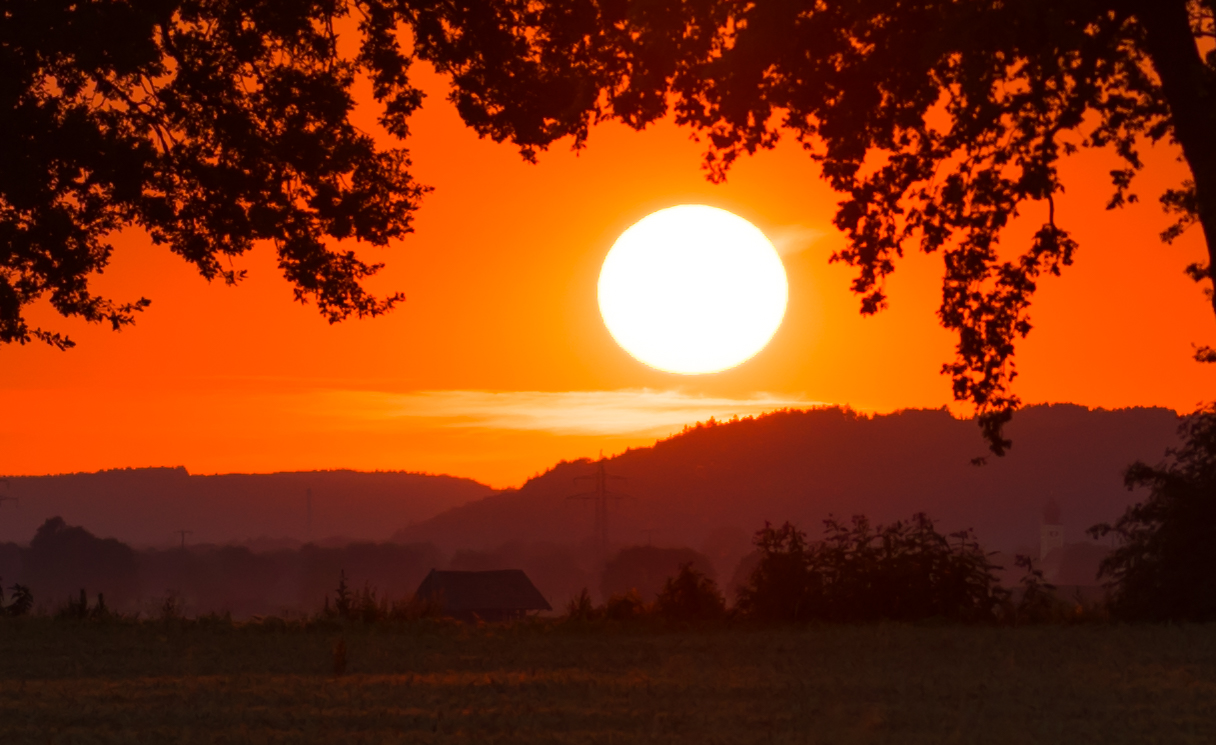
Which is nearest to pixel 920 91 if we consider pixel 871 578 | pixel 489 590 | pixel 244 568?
pixel 871 578

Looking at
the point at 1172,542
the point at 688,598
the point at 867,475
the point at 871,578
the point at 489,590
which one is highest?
the point at 867,475

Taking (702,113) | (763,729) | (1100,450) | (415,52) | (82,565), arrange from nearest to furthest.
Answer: (763,729) → (702,113) → (415,52) → (82,565) → (1100,450)

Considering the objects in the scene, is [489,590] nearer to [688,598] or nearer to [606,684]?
[688,598]

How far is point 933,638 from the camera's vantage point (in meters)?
12.4

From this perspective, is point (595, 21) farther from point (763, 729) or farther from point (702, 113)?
point (763, 729)

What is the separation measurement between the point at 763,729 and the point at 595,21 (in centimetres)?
1155

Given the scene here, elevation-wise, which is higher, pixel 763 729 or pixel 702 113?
pixel 702 113

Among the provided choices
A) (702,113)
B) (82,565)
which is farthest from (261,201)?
(82,565)

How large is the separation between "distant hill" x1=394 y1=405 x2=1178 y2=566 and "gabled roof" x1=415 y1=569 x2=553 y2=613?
95.9m

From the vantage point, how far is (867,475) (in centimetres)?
17962

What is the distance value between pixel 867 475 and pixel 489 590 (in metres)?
115


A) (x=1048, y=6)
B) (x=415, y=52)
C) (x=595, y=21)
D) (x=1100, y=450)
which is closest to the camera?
(x=1048, y=6)

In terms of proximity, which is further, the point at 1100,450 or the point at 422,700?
the point at 1100,450

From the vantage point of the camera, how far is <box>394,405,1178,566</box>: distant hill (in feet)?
578
